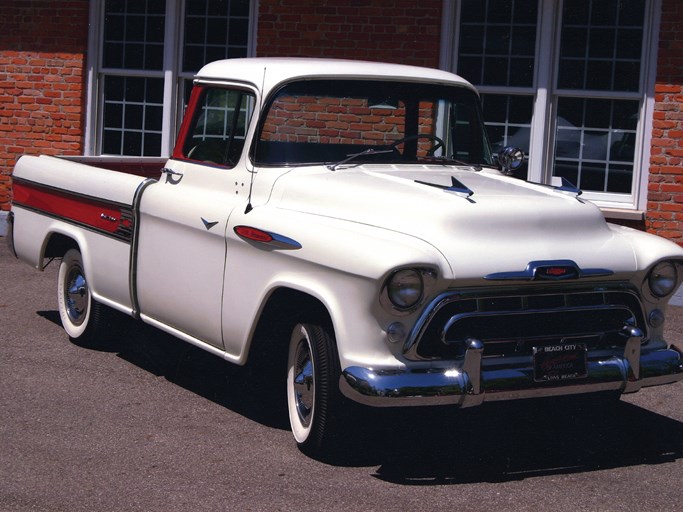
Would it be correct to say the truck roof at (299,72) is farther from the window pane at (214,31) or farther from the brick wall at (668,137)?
the window pane at (214,31)

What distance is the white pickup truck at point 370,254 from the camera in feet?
17.1

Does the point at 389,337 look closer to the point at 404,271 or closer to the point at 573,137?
the point at 404,271

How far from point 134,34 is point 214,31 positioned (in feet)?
3.09

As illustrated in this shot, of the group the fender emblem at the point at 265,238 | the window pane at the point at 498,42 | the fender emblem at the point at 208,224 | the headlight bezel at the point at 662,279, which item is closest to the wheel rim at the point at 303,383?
the fender emblem at the point at 265,238

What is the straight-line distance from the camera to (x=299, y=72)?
6.47 metres

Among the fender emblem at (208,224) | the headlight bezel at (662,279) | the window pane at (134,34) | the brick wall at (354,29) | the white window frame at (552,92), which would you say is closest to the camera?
the headlight bezel at (662,279)

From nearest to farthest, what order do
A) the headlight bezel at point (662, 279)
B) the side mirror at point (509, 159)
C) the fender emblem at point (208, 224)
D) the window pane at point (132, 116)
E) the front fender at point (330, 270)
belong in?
1. the front fender at point (330, 270)
2. the headlight bezel at point (662, 279)
3. the fender emblem at point (208, 224)
4. the side mirror at point (509, 159)
5. the window pane at point (132, 116)

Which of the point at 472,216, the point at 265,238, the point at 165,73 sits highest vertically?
the point at 165,73

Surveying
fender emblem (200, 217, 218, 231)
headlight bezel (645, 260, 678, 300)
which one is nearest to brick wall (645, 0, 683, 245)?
headlight bezel (645, 260, 678, 300)

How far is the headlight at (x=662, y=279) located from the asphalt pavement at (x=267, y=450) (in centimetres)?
81

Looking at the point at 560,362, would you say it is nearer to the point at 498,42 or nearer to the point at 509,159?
the point at 509,159

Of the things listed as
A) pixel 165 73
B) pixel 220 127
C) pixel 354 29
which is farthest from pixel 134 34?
pixel 220 127

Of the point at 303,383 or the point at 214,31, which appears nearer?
the point at 303,383

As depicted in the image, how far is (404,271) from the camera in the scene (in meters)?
5.14
